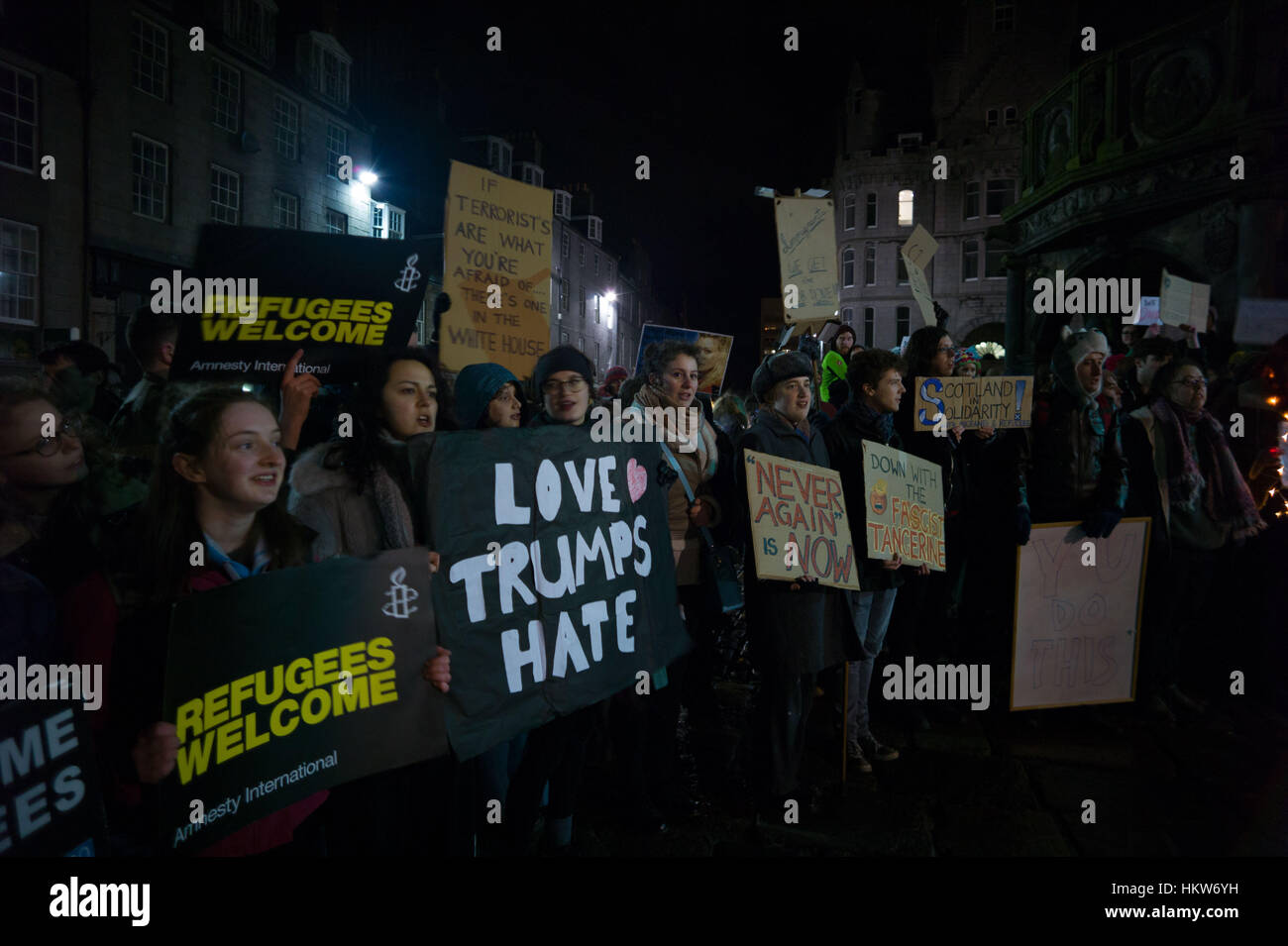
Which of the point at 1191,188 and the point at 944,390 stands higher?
the point at 1191,188

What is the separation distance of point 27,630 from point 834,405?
6.94m

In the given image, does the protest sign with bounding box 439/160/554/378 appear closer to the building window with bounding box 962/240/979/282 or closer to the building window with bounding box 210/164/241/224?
the building window with bounding box 210/164/241/224

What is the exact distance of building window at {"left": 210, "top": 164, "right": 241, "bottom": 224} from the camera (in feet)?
60.8

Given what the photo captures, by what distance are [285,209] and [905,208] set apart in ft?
110

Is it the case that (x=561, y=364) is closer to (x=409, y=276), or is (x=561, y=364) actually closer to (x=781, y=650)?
(x=409, y=276)

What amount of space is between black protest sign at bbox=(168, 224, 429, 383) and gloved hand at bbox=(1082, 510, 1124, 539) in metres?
4.26

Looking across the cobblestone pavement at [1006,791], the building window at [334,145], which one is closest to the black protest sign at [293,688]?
the cobblestone pavement at [1006,791]

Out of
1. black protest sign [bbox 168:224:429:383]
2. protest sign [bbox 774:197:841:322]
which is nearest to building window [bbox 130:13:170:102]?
protest sign [bbox 774:197:841:322]

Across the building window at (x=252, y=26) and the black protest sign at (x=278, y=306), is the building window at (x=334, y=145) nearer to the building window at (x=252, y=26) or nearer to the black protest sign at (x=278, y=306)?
the building window at (x=252, y=26)

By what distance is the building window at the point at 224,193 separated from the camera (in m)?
18.5

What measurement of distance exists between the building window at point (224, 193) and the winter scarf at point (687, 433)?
18.3 meters

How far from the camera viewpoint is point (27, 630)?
6.60 feet
